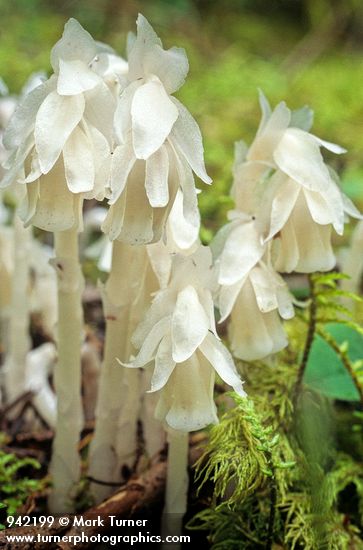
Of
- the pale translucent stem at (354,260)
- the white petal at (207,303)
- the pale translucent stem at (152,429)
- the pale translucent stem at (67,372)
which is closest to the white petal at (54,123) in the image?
the pale translucent stem at (67,372)

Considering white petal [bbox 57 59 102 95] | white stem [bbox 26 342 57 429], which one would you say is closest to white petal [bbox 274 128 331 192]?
white petal [bbox 57 59 102 95]

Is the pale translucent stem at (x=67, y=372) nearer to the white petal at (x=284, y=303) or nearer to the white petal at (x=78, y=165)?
the white petal at (x=78, y=165)

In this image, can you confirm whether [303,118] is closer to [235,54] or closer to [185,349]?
[185,349]

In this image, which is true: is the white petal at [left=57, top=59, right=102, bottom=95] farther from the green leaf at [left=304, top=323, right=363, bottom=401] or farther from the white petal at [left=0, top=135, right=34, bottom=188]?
the green leaf at [left=304, top=323, right=363, bottom=401]

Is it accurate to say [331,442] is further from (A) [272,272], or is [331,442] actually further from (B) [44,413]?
(B) [44,413]

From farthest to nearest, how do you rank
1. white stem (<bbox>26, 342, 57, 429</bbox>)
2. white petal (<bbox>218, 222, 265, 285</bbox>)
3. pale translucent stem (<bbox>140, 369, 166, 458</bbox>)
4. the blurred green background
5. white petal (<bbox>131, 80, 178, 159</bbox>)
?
the blurred green background → white stem (<bbox>26, 342, 57, 429</bbox>) → pale translucent stem (<bbox>140, 369, 166, 458</bbox>) → white petal (<bbox>218, 222, 265, 285</bbox>) → white petal (<bbox>131, 80, 178, 159</bbox>)

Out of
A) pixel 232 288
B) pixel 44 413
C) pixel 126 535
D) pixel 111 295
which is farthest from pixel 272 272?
pixel 44 413
